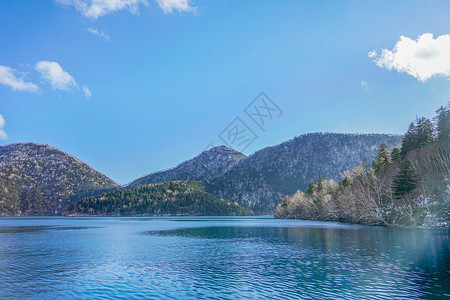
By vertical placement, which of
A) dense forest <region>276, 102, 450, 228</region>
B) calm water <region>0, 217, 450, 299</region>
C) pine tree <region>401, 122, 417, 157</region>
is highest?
pine tree <region>401, 122, 417, 157</region>

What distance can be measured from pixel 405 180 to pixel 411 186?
229 cm

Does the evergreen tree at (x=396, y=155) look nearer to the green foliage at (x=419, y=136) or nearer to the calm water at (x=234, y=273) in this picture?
the green foliage at (x=419, y=136)

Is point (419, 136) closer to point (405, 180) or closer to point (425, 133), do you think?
point (425, 133)

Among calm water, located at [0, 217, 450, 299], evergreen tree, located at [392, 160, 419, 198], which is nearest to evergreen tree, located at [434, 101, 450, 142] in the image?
evergreen tree, located at [392, 160, 419, 198]

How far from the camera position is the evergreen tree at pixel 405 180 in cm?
8612

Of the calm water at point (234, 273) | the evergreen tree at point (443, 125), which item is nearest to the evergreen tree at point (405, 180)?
the evergreen tree at point (443, 125)

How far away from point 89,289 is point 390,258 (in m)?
35.6

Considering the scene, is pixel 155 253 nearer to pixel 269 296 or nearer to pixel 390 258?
pixel 269 296

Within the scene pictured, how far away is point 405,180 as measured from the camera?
8731cm

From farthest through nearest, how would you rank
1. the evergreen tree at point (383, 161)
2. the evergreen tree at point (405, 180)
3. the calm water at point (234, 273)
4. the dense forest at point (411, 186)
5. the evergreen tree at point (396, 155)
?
the evergreen tree at point (396, 155) < the evergreen tree at point (383, 161) < the evergreen tree at point (405, 180) < the dense forest at point (411, 186) < the calm water at point (234, 273)

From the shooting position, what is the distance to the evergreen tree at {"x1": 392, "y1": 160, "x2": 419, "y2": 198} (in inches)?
3391

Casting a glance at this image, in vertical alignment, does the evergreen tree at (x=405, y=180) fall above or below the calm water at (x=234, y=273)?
above

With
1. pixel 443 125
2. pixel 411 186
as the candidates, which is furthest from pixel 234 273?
pixel 443 125

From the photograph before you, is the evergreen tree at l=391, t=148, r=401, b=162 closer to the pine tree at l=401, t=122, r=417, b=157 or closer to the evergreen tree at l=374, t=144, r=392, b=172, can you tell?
the evergreen tree at l=374, t=144, r=392, b=172
